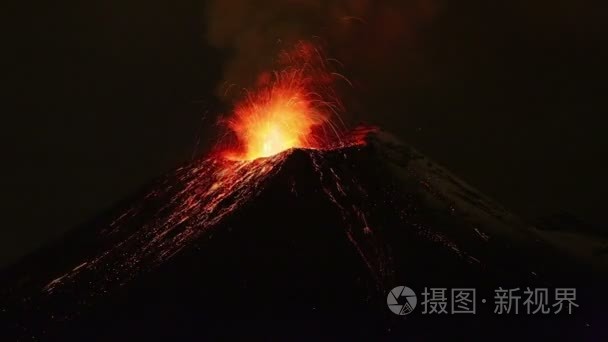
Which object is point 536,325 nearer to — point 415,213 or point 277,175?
point 415,213

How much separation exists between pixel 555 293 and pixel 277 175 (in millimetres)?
8111

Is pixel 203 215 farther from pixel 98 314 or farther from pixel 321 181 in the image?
pixel 98 314

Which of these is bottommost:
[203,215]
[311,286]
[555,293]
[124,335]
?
[555,293]

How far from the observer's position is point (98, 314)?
2048 cm

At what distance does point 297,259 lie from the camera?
21.8 meters

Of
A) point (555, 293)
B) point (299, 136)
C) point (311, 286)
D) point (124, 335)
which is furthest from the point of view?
point (299, 136)

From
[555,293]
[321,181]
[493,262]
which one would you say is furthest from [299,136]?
[555,293]

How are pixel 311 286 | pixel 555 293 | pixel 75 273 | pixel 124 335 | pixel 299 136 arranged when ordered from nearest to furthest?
pixel 124 335
pixel 311 286
pixel 555 293
pixel 75 273
pixel 299 136

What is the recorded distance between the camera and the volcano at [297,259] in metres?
20.1

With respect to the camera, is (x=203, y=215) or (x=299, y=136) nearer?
(x=203, y=215)

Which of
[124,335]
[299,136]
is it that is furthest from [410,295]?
[299,136]

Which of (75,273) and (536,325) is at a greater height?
(75,273)

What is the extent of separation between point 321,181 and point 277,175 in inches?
49.6

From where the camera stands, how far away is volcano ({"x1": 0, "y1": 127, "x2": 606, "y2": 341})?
20.1 meters
